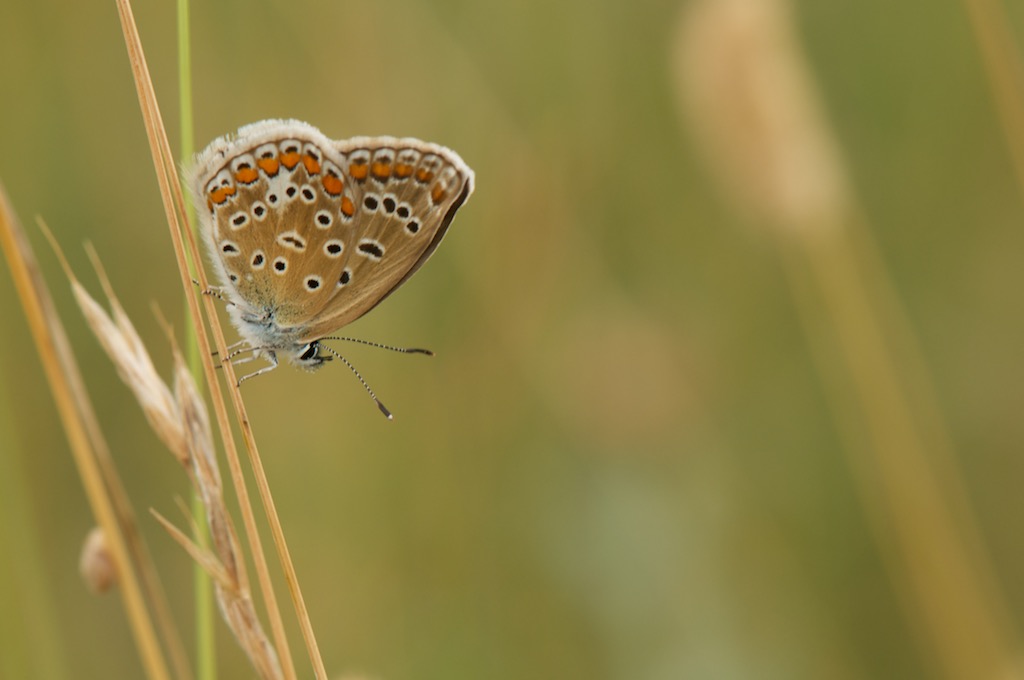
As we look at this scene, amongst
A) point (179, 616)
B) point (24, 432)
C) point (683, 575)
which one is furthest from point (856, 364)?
point (24, 432)

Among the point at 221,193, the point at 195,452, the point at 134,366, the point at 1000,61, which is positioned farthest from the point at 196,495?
the point at 1000,61

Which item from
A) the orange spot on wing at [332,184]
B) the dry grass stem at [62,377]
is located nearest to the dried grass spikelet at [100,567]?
the dry grass stem at [62,377]

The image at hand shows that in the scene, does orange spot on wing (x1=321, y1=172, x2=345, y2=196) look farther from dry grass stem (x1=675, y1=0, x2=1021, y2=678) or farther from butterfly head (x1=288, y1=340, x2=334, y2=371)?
dry grass stem (x1=675, y1=0, x2=1021, y2=678)

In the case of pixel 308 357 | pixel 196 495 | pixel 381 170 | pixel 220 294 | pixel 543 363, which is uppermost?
pixel 381 170

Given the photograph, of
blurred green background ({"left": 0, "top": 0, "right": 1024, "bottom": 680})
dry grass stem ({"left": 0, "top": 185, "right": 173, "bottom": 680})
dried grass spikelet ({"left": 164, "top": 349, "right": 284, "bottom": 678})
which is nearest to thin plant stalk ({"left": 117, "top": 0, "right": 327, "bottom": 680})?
dried grass spikelet ({"left": 164, "top": 349, "right": 284, "bottom": 678})

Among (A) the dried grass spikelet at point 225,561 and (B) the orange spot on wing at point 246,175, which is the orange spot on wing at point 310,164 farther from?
(A) the dried grass spikelet at point 225,561

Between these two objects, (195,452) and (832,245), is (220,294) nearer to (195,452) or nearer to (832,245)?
(195,452)
